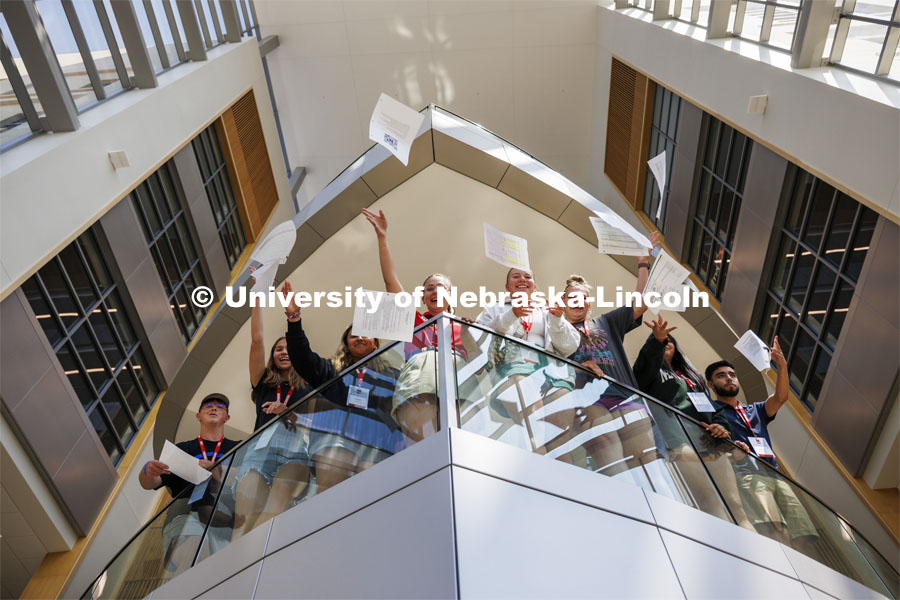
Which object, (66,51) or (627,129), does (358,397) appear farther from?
(627,129)

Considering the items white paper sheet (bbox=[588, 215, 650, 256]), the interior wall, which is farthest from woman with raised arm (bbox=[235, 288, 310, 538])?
the interior wall

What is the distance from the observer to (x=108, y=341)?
5227 millimetres

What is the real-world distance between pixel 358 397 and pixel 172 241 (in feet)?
18.4

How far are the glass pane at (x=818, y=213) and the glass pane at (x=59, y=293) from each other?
236 inches

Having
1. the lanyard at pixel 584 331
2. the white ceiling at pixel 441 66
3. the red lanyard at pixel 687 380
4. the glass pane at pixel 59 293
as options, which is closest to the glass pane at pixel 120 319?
the glass pane at pixel 59 293

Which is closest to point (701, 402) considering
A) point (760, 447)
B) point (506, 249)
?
point (760, 447)

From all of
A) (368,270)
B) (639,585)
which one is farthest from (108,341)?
(639,585)

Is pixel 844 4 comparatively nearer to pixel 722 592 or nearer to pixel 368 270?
pixel 368 270

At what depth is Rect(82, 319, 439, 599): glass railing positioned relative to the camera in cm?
194

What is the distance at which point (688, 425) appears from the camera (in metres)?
2.48

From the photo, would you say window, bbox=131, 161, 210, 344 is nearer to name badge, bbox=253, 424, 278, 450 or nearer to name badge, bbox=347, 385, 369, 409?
name badge, bbox=253, 424, 278, 450

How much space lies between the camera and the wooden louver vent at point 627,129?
8.47 metres

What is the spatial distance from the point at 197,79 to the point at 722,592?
7.65m

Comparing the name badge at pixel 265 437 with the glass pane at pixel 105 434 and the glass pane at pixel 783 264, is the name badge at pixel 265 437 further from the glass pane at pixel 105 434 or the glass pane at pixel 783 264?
the glass pane at pixel 783 264
